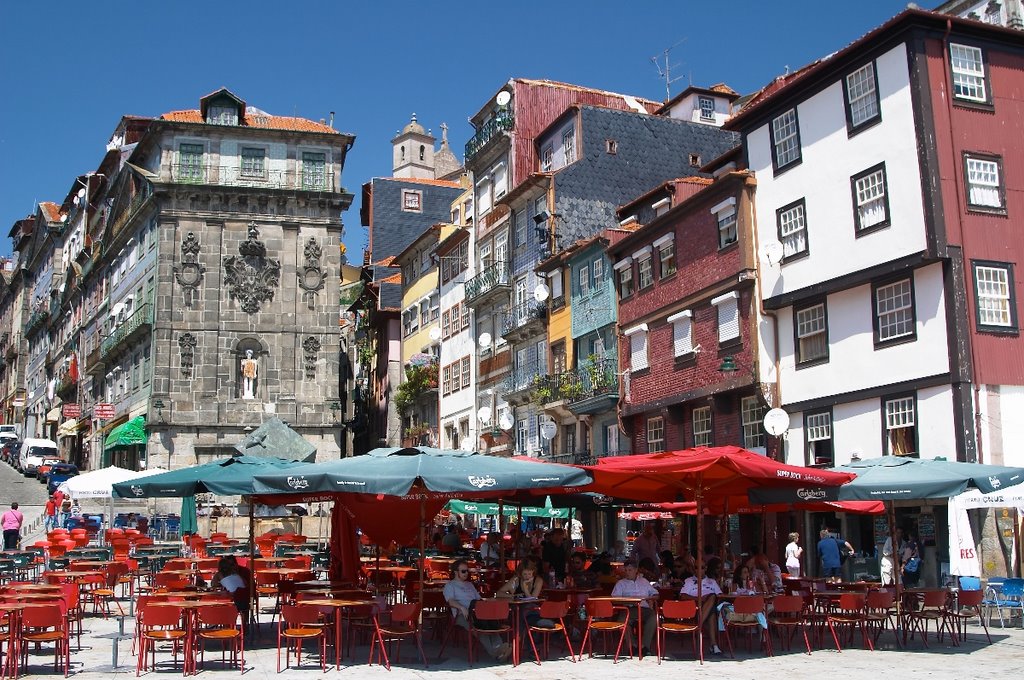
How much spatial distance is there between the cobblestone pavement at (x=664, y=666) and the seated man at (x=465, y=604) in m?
0.21

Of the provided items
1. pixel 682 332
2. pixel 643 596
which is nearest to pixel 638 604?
pixel 643 596

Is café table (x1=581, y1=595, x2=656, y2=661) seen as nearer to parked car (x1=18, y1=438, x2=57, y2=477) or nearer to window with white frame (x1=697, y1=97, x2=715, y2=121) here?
window with white frame (x1=697, y1=97, x2=715, y2=121)

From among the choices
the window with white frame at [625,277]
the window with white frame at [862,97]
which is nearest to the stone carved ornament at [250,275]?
the window with white frame at [625,277]

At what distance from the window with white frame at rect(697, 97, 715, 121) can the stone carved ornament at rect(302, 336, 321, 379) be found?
21.3 meters

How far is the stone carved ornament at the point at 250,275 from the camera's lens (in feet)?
176

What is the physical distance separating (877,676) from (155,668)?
30.4ft

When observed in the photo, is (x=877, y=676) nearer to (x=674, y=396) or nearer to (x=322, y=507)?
(x=674, y=396)

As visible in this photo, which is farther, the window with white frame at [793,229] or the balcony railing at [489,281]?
the balcony railing at [489,281]

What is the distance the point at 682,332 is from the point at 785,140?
7002mm

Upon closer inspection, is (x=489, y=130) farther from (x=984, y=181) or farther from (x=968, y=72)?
(x=984, y=181)

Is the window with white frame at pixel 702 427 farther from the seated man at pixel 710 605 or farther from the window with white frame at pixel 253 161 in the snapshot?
the window with white frame at pixel 253 161

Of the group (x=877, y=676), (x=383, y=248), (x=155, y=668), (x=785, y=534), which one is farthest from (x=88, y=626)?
(x=383, y=248)

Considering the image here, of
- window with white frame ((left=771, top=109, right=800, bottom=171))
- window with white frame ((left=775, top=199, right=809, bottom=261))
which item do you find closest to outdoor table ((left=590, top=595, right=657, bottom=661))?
window with white frame ((left=775, top=199, right=809, bottom=261))

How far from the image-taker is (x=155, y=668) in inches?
572
